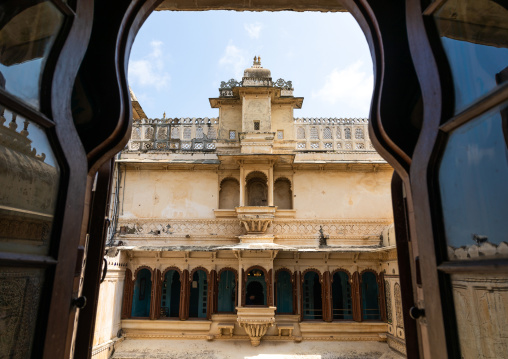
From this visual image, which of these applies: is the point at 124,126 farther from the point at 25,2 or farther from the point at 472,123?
the point at 472,123

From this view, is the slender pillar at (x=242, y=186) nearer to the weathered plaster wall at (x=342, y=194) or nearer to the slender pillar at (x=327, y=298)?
the weathered plaster wall at (x=342, y=194)

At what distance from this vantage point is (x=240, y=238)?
12812 mm

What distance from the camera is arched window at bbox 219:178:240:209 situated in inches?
551

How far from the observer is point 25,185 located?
1.49 metres

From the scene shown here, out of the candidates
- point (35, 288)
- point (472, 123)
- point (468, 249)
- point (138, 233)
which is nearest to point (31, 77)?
point (35, 288)

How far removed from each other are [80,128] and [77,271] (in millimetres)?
862

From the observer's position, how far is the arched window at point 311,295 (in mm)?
13867

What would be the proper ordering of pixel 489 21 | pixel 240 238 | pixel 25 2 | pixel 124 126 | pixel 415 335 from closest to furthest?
pixel 489 21, pixel 25 2, pixel 415 335, pixel 124 126, pixel 240 238

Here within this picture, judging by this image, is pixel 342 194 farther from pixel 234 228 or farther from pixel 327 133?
pixel 234 228

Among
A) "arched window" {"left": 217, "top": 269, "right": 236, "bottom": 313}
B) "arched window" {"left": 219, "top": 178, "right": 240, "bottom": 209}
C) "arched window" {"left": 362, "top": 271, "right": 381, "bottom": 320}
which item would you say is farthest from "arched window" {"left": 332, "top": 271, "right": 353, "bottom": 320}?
"arched window" {"left": 219, "top": 178, "right": 240, "bottom": 209}

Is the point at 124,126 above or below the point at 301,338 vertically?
above

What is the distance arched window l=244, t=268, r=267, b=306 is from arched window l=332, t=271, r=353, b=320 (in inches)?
110

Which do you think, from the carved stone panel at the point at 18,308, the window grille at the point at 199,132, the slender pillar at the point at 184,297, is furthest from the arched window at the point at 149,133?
the carved stone panel at the point at 18,308

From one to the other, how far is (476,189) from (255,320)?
10872 millimetres
